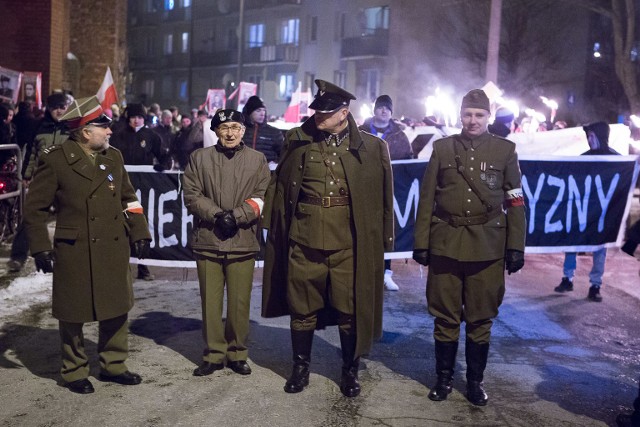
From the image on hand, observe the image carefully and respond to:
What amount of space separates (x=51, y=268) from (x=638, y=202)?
17.6 meters

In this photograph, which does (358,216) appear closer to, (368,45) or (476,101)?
(476,101)

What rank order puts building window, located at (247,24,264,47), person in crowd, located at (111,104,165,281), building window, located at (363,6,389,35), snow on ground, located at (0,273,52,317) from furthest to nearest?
building window, located at (247,24,264,47) < building window, located at (363,6,389,35) < person in crowd, located at (111,104,165,281) < snow on ground, located at (0,273,52,317)

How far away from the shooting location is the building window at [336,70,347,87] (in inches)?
2129

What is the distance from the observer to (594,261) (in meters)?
10.3

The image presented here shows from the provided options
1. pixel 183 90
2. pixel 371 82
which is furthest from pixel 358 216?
pixel 183 90

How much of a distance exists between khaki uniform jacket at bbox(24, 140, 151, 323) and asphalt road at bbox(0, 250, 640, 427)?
0.61m

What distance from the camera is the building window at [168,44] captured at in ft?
256

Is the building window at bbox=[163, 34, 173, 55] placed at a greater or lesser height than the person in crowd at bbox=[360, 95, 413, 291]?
greater

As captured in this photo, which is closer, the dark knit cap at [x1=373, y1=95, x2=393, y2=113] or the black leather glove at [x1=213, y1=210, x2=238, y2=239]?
the black leather glove at [x1=213, y1=210, x2=238, y2=239]

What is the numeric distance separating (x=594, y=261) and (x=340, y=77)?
45.2 m

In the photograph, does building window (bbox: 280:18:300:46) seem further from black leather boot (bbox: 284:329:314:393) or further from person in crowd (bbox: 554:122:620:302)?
black leather boot (bbox: 284:329:314:393)

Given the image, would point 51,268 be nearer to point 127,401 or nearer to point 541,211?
point 127,401

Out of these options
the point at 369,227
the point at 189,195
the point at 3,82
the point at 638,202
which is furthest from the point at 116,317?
the point at 638,202

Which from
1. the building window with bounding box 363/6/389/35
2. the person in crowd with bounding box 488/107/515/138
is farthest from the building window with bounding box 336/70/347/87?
the person in crowd with bounding box 488/107/515/138
